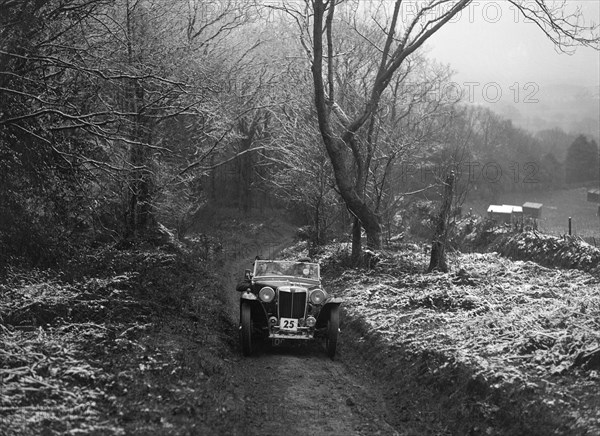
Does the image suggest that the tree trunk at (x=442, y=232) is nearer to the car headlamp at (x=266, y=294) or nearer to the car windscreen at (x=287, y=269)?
the car windscreen at (x=287, y=269)

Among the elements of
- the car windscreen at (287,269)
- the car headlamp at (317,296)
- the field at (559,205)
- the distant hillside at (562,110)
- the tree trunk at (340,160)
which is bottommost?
the field at (559,205)

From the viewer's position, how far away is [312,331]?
11.3 metres

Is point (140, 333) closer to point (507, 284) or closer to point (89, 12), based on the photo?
point (89, 12)

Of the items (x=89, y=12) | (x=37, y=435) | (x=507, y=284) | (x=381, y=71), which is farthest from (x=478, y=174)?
(x=37, y=435)

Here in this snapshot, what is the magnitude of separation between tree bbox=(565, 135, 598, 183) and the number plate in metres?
73.3

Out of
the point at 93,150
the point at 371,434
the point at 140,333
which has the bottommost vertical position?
the point at 371,434

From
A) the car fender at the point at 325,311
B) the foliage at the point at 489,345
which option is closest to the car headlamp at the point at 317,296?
the car fender at the point at 325,311

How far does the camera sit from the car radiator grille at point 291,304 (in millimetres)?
11484

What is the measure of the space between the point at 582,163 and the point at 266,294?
73.9 metres

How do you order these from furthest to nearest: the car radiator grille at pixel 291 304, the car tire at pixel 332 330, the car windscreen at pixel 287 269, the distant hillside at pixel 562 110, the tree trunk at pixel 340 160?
the distant hillside at pixel 562 110
the tree trunk at pixel 340 160
the car windscreen at pixel 287 269
the car radiator grille at pixel 291 304
the car tire at pixel 332 330

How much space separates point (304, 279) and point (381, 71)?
9479mm

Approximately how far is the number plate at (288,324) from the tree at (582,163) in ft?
241

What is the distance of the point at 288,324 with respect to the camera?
1123 centimetres

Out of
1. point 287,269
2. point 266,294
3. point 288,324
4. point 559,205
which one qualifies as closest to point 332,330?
point 288,324
